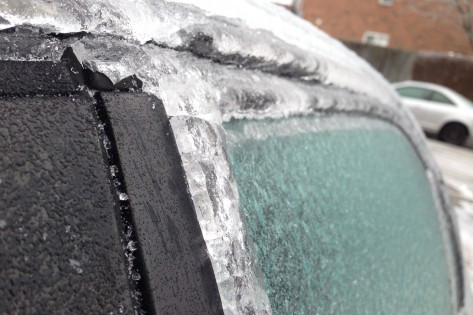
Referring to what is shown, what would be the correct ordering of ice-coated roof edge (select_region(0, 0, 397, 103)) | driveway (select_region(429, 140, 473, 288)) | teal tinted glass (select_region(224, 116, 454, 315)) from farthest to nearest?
driveway (select_region(429, 140, 473, 288)), teal tinted glass (select_region(224, 116, 454, 315)), ice-coated roof edge (select_region(0, 0, 397, 103))

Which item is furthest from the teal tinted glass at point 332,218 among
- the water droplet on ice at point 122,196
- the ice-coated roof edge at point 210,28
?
the water droplet on ice at point 122,196

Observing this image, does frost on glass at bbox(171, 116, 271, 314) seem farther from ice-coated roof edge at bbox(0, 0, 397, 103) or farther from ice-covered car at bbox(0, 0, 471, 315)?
ice-coated roof edge at bbox(0, 0, 397, 103)

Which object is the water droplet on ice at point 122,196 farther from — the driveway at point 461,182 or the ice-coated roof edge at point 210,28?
the driveway at point 461,182

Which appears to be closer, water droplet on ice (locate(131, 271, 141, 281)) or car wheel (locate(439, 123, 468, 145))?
water droplet on ice (locate(131, 271, 141, 281))

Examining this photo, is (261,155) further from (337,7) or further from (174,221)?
(337,7)

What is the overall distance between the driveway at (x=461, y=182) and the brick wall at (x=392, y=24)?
1328 cm

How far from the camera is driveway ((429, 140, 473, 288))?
4708 millimetres

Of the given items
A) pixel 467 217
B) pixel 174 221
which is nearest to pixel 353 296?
pixel 174 221

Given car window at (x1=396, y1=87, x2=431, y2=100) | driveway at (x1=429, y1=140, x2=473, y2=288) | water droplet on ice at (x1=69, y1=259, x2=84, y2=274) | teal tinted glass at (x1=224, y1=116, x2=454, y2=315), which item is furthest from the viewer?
car window at (x1=396, y1=87, x2=431, y2=100)

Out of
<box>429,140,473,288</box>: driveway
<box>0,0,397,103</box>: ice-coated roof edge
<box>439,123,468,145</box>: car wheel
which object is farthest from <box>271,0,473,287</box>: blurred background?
<box>0,0,397,103</box>: ice-coated roof edge


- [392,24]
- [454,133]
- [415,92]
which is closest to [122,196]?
[415,92]

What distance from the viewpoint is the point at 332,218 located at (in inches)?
39.5

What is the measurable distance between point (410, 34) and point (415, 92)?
13.1 metres

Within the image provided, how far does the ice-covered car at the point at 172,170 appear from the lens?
0.47 metres
